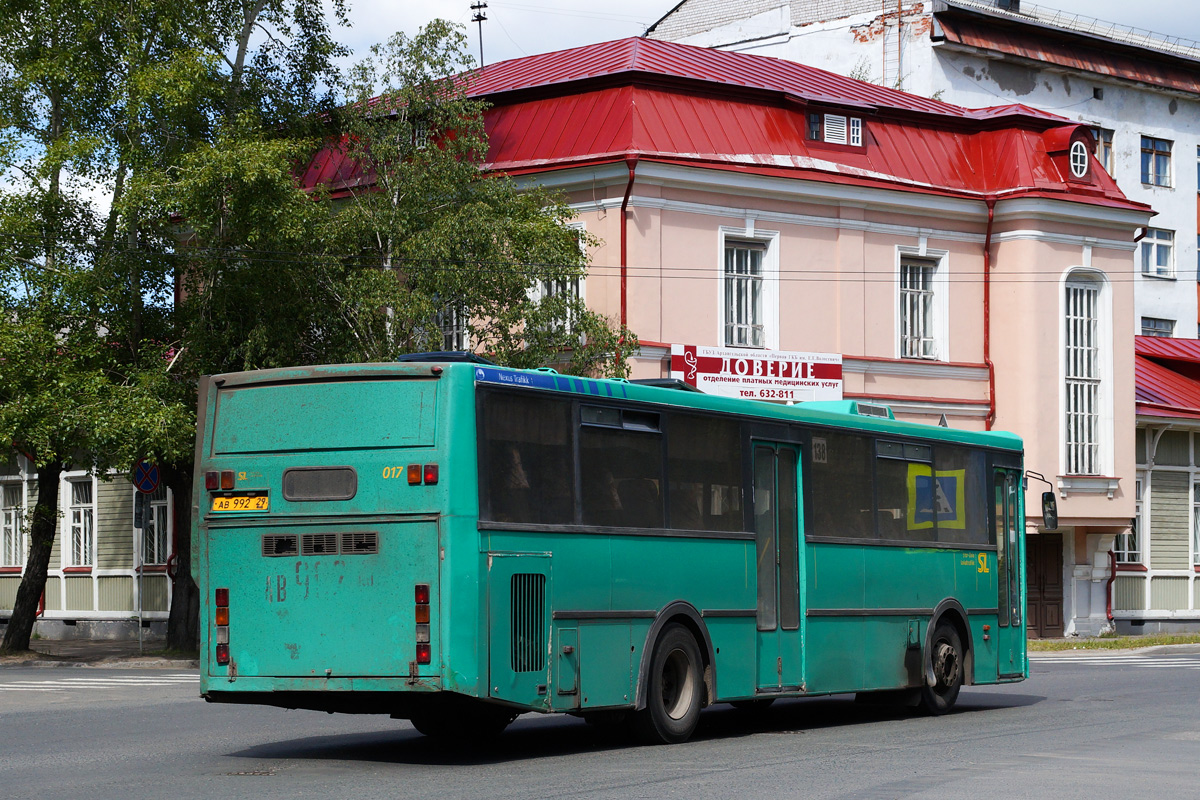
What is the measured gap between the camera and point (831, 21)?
158 feet

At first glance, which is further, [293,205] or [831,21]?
[831,21]

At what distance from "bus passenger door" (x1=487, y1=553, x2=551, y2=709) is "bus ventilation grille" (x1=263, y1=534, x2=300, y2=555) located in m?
1.42

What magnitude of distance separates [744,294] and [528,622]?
758 inches

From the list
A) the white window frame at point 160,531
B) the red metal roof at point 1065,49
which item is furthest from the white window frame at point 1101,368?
the white window frame at point 160,531

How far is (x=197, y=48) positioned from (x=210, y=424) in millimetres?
14962

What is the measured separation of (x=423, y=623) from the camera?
11.2 metres

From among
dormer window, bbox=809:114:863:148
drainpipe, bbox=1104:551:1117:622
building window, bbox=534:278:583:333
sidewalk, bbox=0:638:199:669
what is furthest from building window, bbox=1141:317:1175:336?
sidewalk, bbox=0:638:199:669

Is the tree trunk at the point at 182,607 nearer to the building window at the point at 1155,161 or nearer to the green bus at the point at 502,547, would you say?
the green bus at the point at 502,547

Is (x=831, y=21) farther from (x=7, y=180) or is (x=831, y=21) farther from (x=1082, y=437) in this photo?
(x=7, y=180)

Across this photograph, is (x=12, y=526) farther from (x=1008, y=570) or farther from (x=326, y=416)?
(x=326, y=416)

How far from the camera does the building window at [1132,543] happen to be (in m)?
37.6

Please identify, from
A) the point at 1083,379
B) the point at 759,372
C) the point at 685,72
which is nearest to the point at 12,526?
the point at 685,72

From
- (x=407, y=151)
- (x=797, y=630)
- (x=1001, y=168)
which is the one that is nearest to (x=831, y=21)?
(x=1001, y=168)

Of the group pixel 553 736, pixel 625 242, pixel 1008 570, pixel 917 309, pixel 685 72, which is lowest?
pixel 553 736
